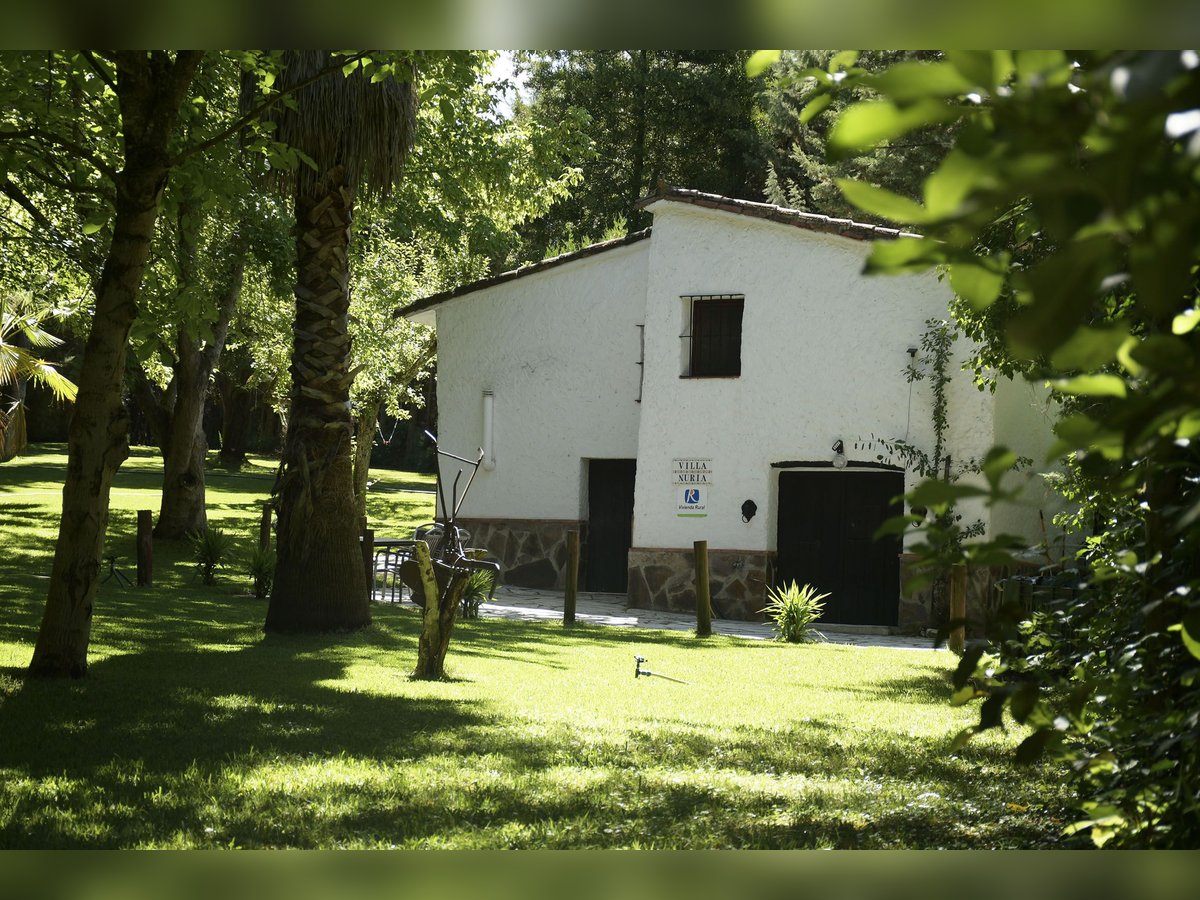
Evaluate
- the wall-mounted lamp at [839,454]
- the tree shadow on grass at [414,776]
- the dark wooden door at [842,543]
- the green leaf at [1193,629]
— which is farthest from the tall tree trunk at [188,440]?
the green leaf at [1193,629]

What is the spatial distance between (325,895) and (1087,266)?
1.07m

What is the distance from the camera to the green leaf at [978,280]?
100cm

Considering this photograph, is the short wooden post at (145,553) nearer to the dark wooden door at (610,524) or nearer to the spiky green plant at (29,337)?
the spiky green plant at (29,337)

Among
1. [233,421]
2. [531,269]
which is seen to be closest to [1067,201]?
[531,269]

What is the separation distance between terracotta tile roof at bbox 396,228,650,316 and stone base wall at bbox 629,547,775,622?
5604 millimetres

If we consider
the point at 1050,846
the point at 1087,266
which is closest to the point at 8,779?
the point at 1050,846

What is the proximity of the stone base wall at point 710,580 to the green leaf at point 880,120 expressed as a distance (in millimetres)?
18043

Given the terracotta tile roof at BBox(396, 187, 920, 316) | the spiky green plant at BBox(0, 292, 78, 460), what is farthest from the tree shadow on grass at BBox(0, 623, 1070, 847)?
the spiky green plant at BBox(0, 292, 78, 460)

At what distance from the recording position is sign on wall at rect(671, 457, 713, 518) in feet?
64.1

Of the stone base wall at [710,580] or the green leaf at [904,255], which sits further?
the stone base wall at [710,580]

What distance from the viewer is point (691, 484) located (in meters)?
19.6

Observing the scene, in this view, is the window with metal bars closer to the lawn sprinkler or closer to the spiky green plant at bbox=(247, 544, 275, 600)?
the spiky green plant at bbox=(247, 544, 275, 600)

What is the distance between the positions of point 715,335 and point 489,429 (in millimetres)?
4956

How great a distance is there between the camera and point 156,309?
38.5 feet
